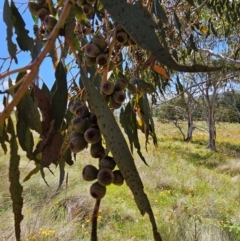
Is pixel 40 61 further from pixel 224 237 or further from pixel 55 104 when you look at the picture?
pixel 224 237

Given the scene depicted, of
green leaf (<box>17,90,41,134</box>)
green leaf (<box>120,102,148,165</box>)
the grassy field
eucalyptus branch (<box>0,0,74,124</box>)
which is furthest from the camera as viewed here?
the grassy field

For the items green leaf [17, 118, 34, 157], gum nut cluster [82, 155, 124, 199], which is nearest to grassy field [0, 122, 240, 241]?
green leaf [17, 118, 34, 157]

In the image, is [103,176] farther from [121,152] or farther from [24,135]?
[24,135]

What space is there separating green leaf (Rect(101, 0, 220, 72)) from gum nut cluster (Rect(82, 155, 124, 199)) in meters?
0.13

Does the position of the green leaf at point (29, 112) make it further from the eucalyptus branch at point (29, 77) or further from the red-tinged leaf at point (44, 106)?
the eucalyptus branch at point (29, 77)

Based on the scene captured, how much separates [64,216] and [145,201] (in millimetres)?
3410

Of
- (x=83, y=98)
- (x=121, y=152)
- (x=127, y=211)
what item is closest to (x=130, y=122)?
(x=83, y=98)

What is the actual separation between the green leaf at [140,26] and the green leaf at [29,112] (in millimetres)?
280

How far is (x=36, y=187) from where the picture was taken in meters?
4.40

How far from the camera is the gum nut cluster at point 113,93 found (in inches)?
21.1

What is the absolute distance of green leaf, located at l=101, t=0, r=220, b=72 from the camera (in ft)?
1.35

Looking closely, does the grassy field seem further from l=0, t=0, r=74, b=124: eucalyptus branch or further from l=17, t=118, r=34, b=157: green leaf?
l=0, t=0, r=74, b=124: eucalyptus branch

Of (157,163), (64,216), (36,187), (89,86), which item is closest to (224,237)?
(64,216)

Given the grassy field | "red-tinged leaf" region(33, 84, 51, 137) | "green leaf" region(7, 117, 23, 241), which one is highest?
"red-tinged leaf" region(33, 84, 51, 137)
